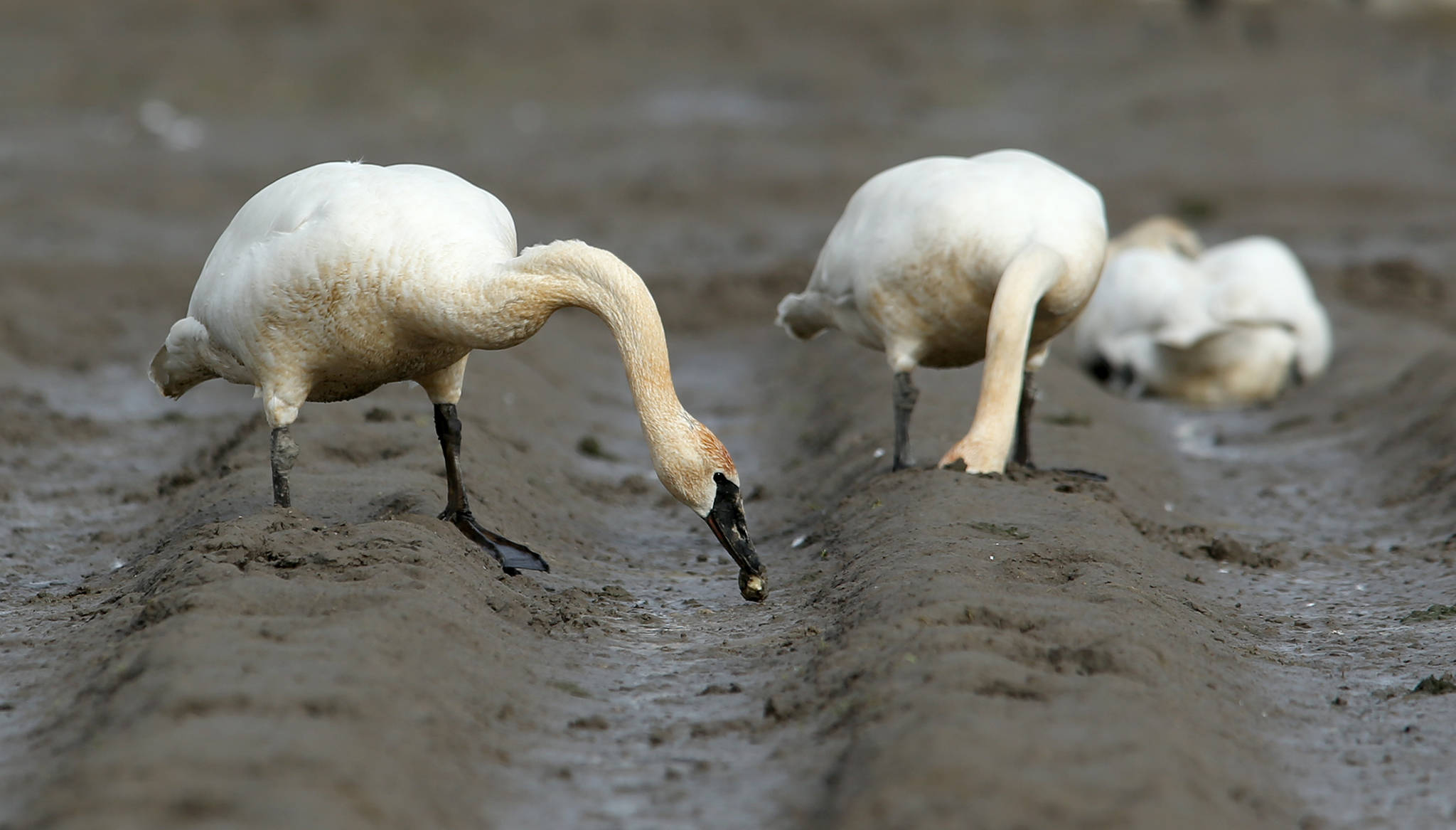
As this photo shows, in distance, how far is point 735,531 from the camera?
227 inches

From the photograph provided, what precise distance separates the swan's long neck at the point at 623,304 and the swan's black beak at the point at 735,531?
0.91 ft

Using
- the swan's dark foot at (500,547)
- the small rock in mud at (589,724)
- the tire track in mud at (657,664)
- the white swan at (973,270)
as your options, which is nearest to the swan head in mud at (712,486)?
the tire track in mud at (657,664)

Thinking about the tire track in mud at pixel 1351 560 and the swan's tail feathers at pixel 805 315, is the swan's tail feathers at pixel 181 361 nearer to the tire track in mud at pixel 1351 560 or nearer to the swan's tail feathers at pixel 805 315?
the swan's tail feathers at pixel 805 315

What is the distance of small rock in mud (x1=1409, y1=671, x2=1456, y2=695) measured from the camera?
5.04 m

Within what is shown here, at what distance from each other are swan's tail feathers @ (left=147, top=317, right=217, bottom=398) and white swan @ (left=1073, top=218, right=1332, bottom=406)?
23.2 ft

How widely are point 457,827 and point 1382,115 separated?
22.8 m

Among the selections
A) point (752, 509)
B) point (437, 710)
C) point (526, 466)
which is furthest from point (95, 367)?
point (437, 710)

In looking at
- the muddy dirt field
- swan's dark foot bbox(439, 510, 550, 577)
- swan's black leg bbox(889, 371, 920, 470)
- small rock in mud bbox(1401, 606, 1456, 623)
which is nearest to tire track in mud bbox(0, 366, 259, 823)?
the muddy dirt field

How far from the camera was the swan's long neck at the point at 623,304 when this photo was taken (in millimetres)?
5738

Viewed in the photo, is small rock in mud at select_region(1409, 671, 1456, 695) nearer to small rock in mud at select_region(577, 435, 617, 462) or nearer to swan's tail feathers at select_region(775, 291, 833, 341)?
swan's tail feathers at select_region(775, 291, 833, 341)

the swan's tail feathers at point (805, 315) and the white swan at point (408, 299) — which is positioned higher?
the swan's tail feathers at point (805, 315)

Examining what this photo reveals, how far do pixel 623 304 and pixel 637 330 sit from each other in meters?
0.12

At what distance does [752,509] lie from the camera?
8070 mm

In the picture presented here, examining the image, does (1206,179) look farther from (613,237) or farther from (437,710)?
(437,710)
